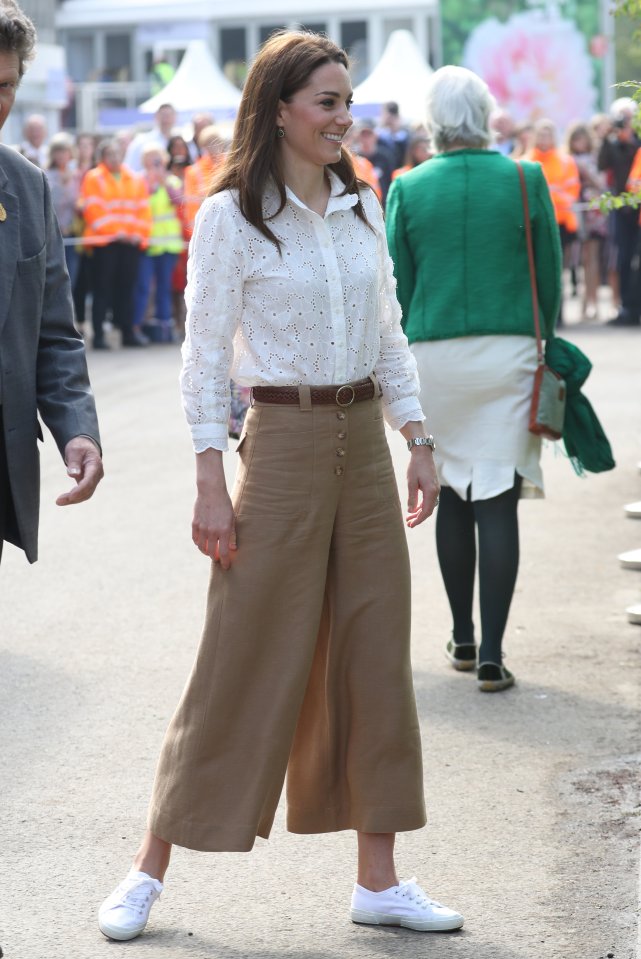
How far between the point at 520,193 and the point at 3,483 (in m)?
2.89

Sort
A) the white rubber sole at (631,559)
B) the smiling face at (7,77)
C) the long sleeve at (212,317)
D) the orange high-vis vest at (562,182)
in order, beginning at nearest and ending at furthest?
the smiling face at (7,77), the long sleeve at (212,317), the white rubber sole at (631,559), the orange high-vis vest at (562,182)

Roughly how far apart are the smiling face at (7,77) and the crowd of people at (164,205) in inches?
529

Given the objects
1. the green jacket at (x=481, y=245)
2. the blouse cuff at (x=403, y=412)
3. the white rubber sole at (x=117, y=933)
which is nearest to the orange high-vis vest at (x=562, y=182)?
the green jacket at (x=481, y=245)

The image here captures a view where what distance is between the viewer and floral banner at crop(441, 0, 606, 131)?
29422mm

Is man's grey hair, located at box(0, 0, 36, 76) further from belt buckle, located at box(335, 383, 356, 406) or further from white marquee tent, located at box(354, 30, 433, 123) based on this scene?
white marquee tent, located at box(354, 30, 433, 123)

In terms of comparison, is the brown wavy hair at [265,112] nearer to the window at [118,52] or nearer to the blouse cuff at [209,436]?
the blouse cuff at [209,436]

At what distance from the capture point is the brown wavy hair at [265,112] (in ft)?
12.5

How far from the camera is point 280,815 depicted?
4867 mm

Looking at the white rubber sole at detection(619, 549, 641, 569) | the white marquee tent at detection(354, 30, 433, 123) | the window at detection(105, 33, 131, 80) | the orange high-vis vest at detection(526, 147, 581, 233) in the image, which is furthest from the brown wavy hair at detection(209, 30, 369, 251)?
the window at detection(105, 33, 131, 80)

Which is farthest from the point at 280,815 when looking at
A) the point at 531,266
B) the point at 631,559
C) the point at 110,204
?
the point at 110,204

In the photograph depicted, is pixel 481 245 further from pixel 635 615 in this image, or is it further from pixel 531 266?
pixel 635 615

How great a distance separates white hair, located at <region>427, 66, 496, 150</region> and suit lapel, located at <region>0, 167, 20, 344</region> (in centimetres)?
279

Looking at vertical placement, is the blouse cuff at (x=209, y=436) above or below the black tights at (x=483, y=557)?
above

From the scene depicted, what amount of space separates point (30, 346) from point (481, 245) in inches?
106
